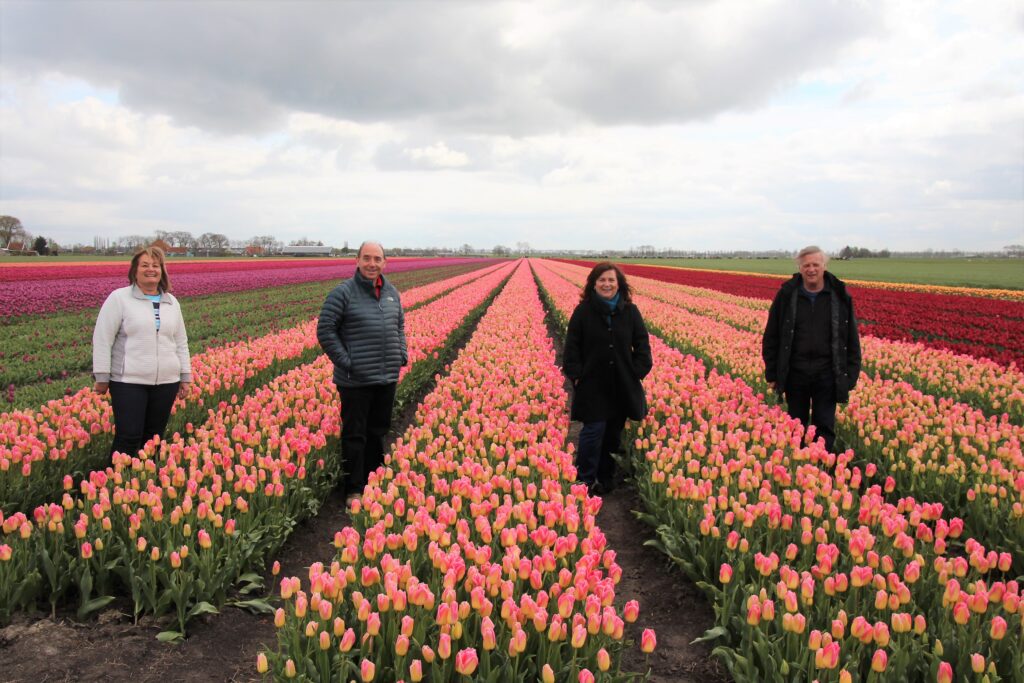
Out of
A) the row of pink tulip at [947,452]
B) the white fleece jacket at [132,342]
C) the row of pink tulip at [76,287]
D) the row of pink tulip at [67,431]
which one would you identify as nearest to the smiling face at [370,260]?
the white fleece jacket at [132,342]

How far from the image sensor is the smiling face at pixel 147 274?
5.26 meters

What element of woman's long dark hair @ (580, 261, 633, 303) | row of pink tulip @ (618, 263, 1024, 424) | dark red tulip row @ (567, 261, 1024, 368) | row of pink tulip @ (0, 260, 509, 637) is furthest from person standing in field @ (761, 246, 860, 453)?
dark red tulip row @ (567, 261, 1024, 368)

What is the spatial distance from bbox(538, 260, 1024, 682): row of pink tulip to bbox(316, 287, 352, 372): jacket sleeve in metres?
2.91

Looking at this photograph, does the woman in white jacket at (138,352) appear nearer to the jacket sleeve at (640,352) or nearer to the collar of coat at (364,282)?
the collar of coat at (364,282)

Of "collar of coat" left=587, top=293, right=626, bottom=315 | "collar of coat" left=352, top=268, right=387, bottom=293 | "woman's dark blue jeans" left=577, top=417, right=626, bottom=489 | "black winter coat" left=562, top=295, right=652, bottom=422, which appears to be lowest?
"woman's dark blue jeans" left=577, top=417, right=626, bottom=489

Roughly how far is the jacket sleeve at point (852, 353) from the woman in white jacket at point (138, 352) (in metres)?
6.26

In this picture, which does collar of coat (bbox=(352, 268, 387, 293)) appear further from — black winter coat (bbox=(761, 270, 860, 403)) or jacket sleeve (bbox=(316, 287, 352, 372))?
black winter coat (bbox=(761, 270, 860, 403))

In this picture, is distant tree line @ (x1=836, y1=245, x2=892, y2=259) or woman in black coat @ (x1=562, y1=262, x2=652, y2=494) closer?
woman in black coat @ (x1=562, y1=262, x2=652, y2=494)

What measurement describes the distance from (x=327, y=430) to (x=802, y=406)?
16.0 feet

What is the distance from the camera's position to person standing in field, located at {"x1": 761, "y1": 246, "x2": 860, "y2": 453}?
5.87 m

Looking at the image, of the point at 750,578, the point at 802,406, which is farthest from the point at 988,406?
the point at 750,578

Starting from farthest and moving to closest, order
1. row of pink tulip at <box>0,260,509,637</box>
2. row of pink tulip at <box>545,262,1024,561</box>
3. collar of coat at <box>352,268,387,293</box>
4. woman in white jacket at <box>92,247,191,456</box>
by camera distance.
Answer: collar of coat at <box>352,268,387,293</box>
woman in white jacket at <box>92,247,191,456</box>
row of pink tulip at <box>545,262,1024,561</box>
row of pink tulip at <box>0,260,509,637</box>

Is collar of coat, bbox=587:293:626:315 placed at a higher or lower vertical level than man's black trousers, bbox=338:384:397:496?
higher

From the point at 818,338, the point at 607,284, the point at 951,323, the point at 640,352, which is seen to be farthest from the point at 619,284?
the point at 951,323
